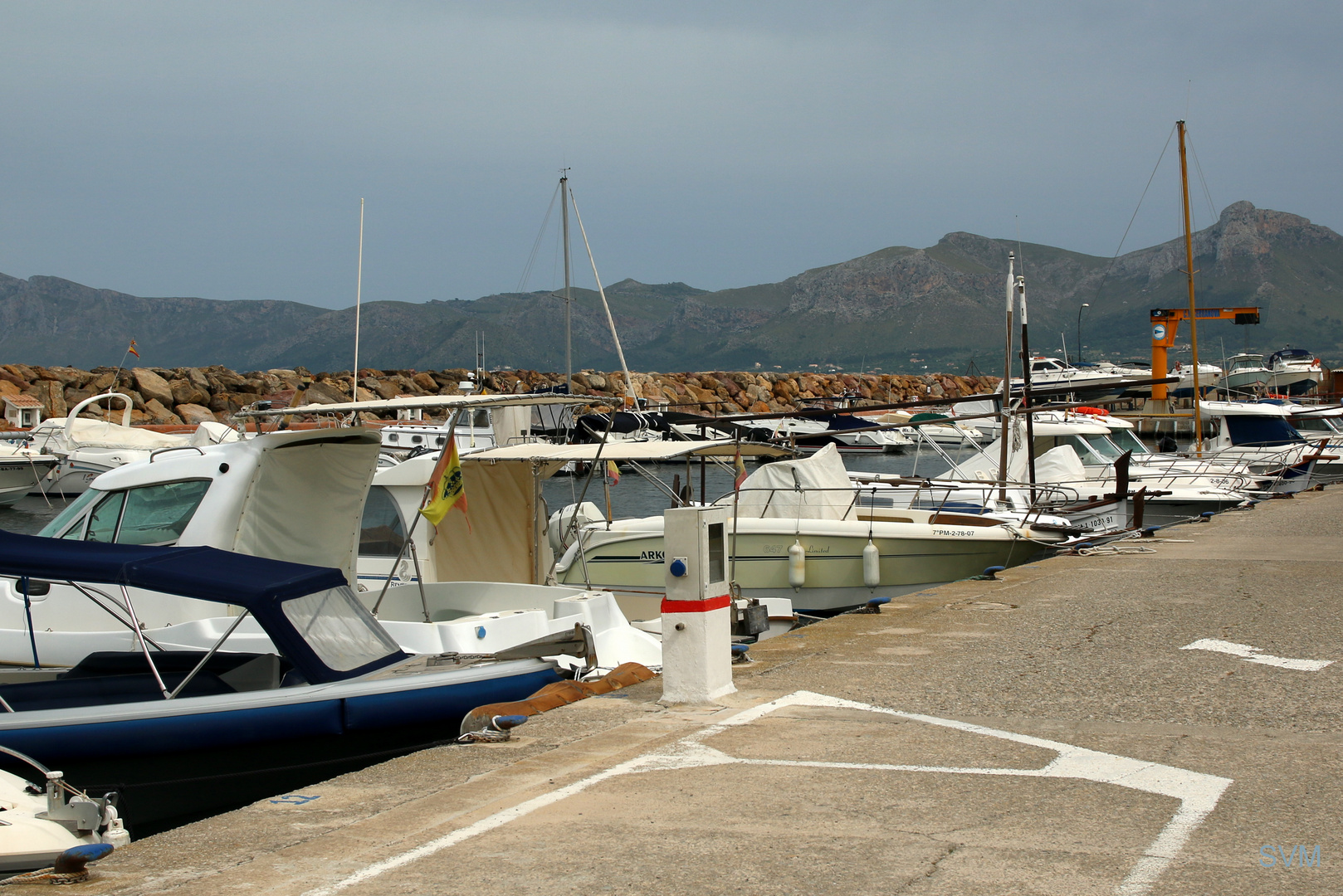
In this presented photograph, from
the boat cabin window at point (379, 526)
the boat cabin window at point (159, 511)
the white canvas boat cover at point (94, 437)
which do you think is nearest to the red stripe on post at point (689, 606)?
the boat cabin window at point (159, 511)

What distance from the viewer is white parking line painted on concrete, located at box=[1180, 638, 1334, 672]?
7.39 m

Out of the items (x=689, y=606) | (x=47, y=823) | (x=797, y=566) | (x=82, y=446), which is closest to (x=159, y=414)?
(x=82, y=446)

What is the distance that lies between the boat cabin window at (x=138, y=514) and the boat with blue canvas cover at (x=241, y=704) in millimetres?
1764

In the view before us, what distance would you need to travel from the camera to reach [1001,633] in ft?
29.7

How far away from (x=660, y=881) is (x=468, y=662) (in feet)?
14.9

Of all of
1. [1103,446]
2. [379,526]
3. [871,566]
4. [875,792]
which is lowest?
[875,792]

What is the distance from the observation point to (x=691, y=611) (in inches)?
257

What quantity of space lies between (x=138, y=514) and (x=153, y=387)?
46.5 metres

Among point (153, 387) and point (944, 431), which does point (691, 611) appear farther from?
point (944, 431)

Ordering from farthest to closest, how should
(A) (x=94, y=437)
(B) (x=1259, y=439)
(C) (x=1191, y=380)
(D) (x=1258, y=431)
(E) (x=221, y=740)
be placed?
(C) (x=1191, y=380)
(A) (x=94, y=437)
(D) (x=1258, y=431)
(B) (x=1259, y=439)
(E) (x=221, y=740)

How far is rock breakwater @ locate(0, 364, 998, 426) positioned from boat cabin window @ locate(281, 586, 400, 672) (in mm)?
27174

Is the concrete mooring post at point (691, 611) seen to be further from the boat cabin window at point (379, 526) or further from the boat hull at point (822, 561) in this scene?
the boat hull at point (822, 561)

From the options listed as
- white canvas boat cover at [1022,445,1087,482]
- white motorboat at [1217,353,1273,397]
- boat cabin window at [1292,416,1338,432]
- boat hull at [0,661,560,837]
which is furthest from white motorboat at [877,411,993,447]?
white motorboat at [1217,353,1273,397]

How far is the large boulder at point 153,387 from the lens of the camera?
5109cm
